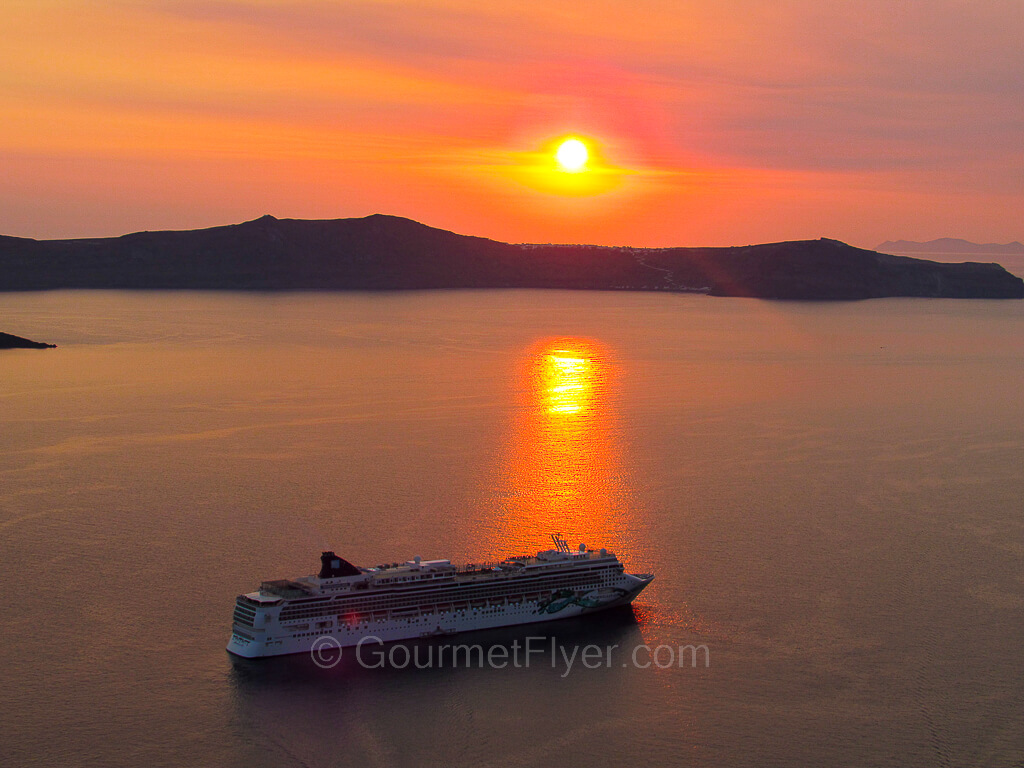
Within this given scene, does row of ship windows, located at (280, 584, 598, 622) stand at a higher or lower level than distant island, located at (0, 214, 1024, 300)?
lower

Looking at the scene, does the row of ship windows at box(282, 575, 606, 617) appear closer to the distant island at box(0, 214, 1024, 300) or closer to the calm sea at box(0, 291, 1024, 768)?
the calm sea at box(0, 291, 1024, 768)

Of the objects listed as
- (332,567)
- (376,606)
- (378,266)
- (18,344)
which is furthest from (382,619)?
(378,266)

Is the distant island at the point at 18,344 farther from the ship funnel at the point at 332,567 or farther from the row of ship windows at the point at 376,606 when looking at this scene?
the row of ship windows at the point at 376,606

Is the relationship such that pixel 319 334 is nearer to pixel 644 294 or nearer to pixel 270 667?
pixel 270 667

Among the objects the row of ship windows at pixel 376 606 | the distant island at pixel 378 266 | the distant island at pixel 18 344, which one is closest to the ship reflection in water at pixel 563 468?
the row of ship windows at pixel 376 606

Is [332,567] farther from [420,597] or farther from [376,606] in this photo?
[420,597]

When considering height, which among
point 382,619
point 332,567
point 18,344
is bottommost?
point 382,619

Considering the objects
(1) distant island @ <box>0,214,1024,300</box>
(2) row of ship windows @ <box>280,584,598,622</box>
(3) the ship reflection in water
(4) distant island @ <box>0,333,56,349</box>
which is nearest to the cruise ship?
(2) row of ship windows @ <box>280,584,598,622</box>
